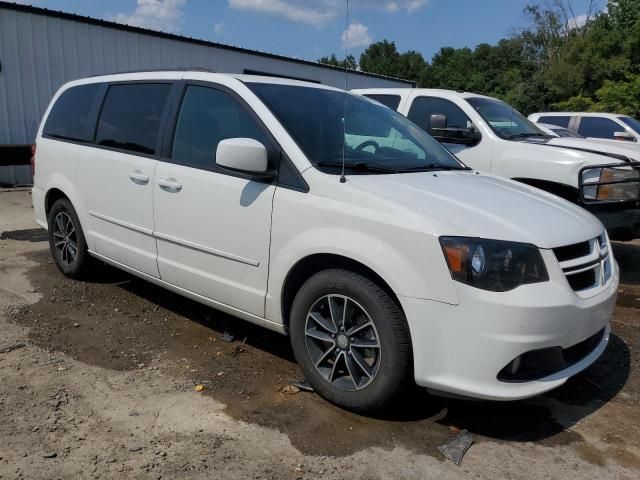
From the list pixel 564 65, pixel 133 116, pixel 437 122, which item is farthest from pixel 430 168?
pixel 564 65

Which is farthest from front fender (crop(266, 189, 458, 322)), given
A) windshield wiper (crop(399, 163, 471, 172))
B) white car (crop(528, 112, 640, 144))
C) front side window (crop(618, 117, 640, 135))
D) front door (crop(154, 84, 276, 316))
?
front side window (crop(618, 117, 640, 135))

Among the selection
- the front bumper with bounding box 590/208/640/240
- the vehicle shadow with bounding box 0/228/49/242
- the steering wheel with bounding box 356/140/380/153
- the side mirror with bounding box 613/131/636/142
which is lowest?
the vehicle shadow with bounding box 0/228/49/242

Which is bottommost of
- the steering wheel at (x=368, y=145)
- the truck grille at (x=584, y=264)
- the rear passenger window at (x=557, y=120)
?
the truck grille at (x=584, y=264)

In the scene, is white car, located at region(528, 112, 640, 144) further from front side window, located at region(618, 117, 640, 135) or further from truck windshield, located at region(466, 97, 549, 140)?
truck windshield, located at region(466, 97, 549, 140)

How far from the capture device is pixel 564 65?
124 ft

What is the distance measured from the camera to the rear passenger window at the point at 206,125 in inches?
143

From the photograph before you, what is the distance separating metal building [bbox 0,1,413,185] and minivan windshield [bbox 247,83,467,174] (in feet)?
26.7

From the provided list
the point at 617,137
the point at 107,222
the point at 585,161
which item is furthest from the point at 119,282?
the point at 617,137

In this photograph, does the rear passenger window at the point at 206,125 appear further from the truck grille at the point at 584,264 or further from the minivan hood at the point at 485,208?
the truck grille at the point at 584,264

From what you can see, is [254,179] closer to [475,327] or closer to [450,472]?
[475,327]

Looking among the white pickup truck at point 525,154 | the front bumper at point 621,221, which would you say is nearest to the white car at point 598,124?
the white pickup truck at point 525,154

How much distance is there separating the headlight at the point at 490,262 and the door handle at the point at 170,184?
6.41 ft

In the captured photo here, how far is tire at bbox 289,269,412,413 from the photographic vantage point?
113 inches

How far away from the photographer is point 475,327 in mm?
2648
